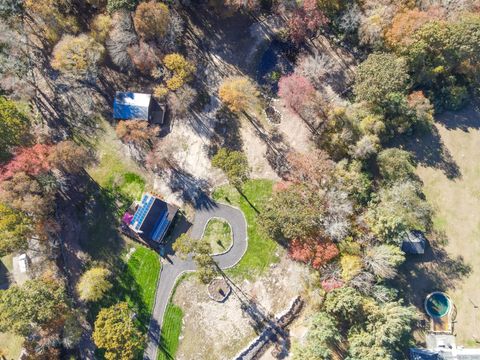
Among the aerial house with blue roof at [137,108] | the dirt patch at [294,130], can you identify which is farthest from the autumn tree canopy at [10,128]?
the dirt patch at [294,130]

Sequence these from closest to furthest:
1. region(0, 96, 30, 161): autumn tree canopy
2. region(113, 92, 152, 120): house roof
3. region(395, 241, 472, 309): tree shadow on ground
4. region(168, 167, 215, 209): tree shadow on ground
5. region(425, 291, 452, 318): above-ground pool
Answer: region(0, 96, 30, 161): autumn tree canopy
region(425, 291, 452, 318): above-ground pool
region(395, 241, 472, 309): tree shadow on ground
region(113, 92, 152, 120): house roof
region(168, 167, 215, 209): tree shadow on ground

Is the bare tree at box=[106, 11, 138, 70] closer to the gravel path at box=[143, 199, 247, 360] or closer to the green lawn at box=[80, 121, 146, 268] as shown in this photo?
the green lawn at box=[80, 121, 146, 268]

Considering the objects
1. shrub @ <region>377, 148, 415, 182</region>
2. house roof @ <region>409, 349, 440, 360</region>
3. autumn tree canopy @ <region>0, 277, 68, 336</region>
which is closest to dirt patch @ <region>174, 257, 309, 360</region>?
autumn tree canopy @ <region>0, 277, 68, 336</region>

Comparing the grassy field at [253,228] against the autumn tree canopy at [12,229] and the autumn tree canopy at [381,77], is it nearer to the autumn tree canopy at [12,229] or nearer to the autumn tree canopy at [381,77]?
the autumn tree canopy at [381,77]

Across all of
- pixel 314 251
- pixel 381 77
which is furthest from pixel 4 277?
pixel 381 77

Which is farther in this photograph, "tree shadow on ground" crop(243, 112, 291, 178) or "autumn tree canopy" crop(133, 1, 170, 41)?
"tree shadow on ground" crop(243, 112, 291, 178)

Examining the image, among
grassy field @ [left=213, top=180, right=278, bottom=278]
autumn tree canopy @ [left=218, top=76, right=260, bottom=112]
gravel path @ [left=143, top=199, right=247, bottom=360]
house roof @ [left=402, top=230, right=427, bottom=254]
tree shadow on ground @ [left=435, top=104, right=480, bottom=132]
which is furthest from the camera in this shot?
tree shadow on ground @ [left=435, top=104, right=480, bottom=132]

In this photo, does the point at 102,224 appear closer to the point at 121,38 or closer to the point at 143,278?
the point at 143,278
